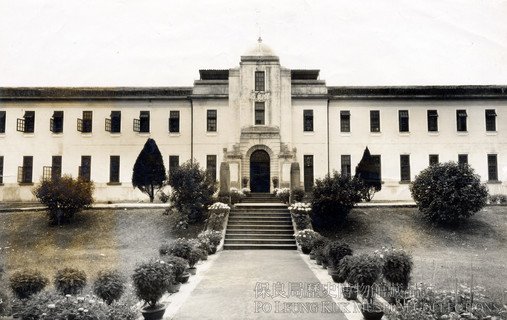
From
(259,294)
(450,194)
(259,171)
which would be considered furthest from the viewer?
(259,171)

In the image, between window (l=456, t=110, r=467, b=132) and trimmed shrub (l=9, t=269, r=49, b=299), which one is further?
window (l=456, t=110, r=467, b=132)

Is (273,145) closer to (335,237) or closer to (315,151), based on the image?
(315,151)

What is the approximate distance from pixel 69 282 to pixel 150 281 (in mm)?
2333

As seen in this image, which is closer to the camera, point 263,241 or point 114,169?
point 263,241

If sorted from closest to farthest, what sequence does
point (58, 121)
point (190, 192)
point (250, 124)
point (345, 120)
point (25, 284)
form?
point (25, 284)
point (190, 192)
point (250, 124)
point (345, 120)
point (58, 121)

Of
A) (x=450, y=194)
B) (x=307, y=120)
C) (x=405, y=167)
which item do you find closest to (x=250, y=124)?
(x=307, y=120)

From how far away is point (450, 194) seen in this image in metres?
21.1

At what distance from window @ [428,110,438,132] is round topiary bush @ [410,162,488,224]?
12350 millimetres

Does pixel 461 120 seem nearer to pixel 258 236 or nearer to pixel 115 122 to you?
pixel 258 236

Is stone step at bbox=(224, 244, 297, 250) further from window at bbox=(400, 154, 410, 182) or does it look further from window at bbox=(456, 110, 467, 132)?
window at bbox=(456, 110, 467, 132)

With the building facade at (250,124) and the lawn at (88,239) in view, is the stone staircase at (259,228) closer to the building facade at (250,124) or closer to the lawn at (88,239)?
the lawn at (88,239)

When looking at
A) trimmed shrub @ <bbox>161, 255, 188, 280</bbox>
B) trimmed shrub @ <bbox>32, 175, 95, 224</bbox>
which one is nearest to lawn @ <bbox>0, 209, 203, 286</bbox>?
trimmed shrub @ <bbox>32, 175, 95, 224</bbox>

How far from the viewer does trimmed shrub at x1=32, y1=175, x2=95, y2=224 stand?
21.4 meters

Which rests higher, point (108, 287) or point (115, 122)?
point (115, 122)
